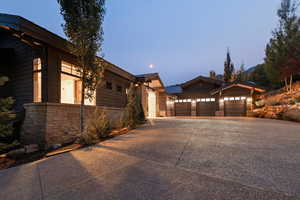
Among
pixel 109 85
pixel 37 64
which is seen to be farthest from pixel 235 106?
pixel 37 64

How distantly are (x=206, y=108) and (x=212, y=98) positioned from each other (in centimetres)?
127

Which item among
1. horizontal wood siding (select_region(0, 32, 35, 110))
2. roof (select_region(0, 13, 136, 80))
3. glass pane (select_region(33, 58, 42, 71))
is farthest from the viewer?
horizontal wood siding (select_region(0, 32, 35, 110))

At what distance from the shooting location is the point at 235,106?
42.1ft

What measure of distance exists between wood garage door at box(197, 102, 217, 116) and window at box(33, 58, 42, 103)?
1380 centimetres

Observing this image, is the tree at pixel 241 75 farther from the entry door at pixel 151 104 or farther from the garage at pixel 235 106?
the entry door at pixel 151 104

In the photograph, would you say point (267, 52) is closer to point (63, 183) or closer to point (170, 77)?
point (63, 183)

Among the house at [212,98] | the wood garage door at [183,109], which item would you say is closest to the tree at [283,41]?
the house at [212,98]

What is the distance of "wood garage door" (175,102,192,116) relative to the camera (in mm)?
14889

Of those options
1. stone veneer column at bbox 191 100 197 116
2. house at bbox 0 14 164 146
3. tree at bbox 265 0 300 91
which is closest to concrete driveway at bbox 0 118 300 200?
house at bbox 0 14 164 146

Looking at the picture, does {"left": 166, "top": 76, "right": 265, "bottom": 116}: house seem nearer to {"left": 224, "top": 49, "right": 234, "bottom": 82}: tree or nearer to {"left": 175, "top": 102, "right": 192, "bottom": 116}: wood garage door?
{"left": 175, "top": 102, "right": 192, "bottom": 116}: wood garage door

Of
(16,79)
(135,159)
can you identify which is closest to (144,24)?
(16,79)

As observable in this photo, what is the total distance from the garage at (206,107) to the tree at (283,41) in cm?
608

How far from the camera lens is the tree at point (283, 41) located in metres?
10.9

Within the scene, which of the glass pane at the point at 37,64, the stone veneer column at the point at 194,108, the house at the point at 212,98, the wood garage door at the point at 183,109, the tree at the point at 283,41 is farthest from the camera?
the wood garage door at the point at 183,109
